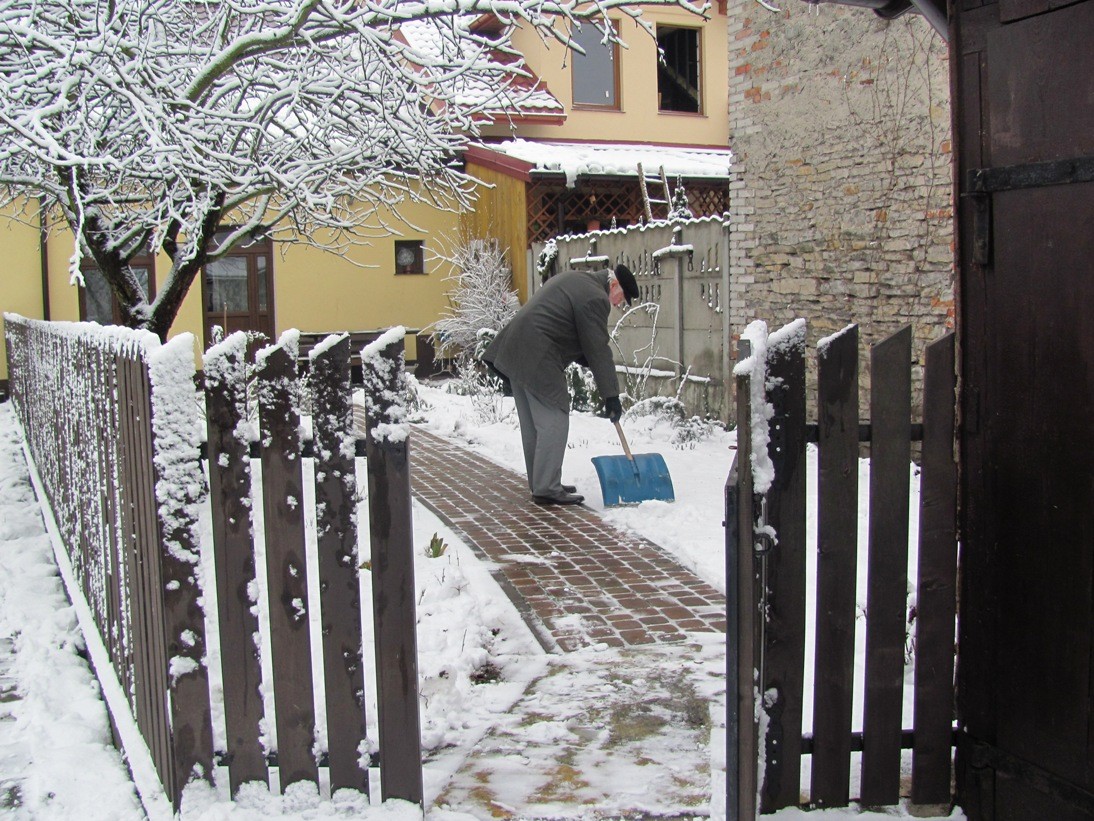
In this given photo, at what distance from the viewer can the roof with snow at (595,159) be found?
17.1 metres

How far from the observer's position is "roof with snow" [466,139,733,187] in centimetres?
1708

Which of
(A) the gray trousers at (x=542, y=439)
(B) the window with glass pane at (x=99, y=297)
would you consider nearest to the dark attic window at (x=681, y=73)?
(B) the window with glass pane at (x=99, y=297)

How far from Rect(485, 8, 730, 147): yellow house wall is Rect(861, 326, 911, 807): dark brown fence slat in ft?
60.9

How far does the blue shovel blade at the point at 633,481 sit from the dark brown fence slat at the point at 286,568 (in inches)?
184

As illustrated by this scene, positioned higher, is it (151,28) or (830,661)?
(151,28)

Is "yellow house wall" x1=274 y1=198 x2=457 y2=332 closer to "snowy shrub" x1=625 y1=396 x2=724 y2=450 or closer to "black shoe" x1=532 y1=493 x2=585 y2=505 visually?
"snowy shrub" x1=625 y1=396 x2=724 y2=450

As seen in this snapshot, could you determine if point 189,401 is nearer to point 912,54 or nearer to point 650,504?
point 650,504

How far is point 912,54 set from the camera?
27.7 ft

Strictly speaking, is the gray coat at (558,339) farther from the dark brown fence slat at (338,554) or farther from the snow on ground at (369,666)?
the dark brown fence slat at (338,554)

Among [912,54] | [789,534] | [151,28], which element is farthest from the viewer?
[912,54]

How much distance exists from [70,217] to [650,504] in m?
4.48

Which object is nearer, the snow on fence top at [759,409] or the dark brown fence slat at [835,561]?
the snow on fence top at [759,409]

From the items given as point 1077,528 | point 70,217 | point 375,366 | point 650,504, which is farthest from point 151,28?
point 1077,528

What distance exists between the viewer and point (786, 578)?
289cm
